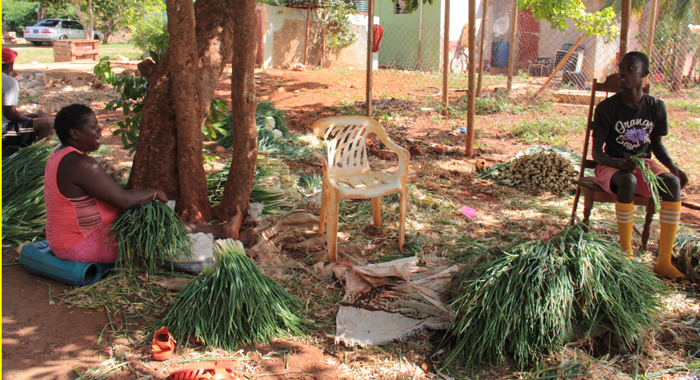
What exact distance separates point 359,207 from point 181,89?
192 cm

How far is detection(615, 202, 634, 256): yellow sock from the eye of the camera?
3195 mm

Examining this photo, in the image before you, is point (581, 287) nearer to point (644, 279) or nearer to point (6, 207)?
point (644, 279)

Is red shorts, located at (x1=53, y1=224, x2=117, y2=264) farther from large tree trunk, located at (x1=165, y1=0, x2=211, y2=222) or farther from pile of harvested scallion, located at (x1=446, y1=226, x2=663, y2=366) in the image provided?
pile of harvested scallion, located at (x1=446, y1=226, x2=663, y2=366)

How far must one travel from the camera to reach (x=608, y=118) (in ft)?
11.2

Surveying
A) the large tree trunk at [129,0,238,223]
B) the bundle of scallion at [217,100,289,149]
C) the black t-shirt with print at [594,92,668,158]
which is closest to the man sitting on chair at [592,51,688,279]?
the black t-shirt with print at [594,92,668,158]

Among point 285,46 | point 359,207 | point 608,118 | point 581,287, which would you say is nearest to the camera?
point 581,287

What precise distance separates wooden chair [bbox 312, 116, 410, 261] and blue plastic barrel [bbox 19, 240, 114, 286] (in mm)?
1519

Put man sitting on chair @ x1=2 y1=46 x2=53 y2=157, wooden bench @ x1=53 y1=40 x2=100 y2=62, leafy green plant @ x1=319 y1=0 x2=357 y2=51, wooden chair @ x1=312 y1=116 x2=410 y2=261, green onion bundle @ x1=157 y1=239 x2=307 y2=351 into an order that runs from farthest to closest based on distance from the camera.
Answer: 1. leafy green plant @ x1=319 y1=0 x2=357 y2=51
2. wooden bench @ x1=53 y1=40 x2=100 y2=62
3. man sitting on chair @ x1=2 y1=46 x2=53 y2=157
4. wooden chair @ x1=312 y1=116 x2=410 y2=261
5. green onion bundle @ x1=157 y1=239 x2=307 y2=351

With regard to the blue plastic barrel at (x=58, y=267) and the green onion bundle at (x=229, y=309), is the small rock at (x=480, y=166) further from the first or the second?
the blue plastic barrel at (x=58, y=267)

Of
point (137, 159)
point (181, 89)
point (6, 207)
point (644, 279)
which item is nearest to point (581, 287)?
point (644, 279)

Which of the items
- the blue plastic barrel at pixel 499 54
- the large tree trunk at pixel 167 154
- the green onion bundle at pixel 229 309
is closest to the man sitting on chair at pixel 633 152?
the green onion bundle at pixel 229 309

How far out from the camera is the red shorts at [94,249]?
9.42ft

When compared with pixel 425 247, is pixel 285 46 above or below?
above

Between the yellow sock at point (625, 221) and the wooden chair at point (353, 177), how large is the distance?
1456mm
